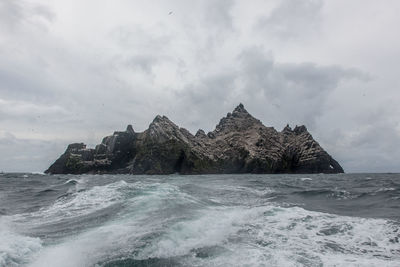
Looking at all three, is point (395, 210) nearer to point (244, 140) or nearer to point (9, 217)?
point (9, 217)

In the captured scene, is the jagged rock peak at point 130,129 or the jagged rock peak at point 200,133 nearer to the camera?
the jagged rock peak at point 130,129

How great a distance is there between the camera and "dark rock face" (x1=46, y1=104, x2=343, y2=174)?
131 m

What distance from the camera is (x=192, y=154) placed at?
5148 inches

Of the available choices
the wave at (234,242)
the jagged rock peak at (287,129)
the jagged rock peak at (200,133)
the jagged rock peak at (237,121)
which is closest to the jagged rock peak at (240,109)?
the jagged rock peak at (237,121)

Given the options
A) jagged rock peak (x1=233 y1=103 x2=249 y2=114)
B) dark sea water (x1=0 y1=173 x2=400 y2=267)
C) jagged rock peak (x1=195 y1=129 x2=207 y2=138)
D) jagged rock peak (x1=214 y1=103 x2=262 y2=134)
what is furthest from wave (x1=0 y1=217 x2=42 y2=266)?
jagged rock peak (x1=233 y1=103 x2=249 y2=114)

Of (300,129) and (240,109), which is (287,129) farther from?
(240,109)

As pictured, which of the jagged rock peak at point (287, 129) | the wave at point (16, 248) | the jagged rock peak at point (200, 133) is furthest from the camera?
the jagged rock peak at point (287, 129)

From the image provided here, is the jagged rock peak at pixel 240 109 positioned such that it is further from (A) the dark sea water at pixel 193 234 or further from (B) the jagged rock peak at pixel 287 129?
(A) the dark sea water at pixel 193 234

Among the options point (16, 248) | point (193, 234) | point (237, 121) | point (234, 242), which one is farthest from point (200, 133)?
point (16, 248)

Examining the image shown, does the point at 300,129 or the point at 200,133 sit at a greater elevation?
the point at 300,129

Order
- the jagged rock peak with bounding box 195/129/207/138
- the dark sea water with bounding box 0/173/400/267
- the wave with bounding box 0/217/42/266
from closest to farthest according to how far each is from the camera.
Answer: the wave with bounding box 0/217/42/266 → the dark sea water with bounding box 0/173/400/267 → the jagged rock peak with bounding box 195/129/207/138

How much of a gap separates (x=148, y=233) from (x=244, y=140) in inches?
5499

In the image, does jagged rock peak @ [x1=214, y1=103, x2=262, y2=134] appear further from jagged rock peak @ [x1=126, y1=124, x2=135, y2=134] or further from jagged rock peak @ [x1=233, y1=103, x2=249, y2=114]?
jagged rock peak @ [x1=126, y1=124, x2=135, y2=134]

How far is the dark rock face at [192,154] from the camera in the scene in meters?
131
